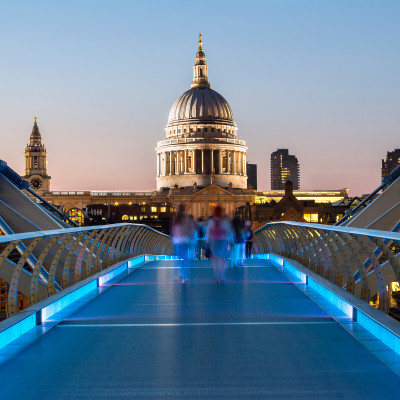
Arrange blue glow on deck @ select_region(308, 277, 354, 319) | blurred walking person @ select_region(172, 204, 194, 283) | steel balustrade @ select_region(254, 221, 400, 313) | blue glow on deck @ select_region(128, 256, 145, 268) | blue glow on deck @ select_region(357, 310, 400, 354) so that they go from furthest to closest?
blue glow on deck @ select_region(128, 256, 145, 268)
blurred walking person @ select_region(172, 204, 194, 283)
blue glow on deck @ select_region(308, 277, 354, 319)
steel balustrade @ select_region(254, 221, 400, 313)
blue glow on deck @ select_region(357, 310, 400, 354)

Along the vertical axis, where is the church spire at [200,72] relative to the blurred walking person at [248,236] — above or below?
above

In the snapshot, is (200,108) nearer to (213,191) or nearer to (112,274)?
(213,191)

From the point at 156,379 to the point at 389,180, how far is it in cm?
2723

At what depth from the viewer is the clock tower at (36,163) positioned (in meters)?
169

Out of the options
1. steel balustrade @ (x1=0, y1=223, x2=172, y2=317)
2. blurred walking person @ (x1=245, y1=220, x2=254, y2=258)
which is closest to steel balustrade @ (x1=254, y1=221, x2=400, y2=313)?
blurred walking person @ (x1=245, y1=220, x2=254, y2=258)

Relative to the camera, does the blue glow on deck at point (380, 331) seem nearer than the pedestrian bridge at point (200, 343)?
No

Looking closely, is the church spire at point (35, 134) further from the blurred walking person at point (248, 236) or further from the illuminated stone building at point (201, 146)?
the blurred walking person at point (248, 236)

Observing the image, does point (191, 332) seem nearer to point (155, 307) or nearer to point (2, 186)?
point (155, 307)

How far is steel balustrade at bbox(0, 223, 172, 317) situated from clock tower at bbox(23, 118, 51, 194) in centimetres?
13513

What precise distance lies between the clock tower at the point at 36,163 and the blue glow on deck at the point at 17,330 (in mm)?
163742

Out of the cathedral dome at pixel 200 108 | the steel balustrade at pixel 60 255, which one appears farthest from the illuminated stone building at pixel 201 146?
the steel balustrade at pixel 60 255

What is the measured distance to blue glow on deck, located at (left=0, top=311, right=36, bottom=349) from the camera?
7795 mm

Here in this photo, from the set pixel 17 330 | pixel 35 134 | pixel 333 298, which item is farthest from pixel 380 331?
pixel 35 134

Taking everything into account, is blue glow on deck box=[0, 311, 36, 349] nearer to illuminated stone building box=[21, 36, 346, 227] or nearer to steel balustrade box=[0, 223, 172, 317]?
steel balustrade box=[0, 223, 172, 317]
